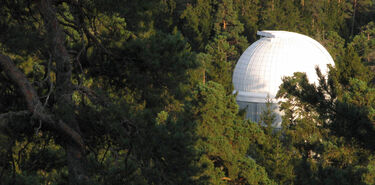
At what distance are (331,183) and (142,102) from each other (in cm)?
508

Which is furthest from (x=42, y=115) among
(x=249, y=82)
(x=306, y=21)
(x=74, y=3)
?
(x=306, y=21)

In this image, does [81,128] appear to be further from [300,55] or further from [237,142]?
[300,55]

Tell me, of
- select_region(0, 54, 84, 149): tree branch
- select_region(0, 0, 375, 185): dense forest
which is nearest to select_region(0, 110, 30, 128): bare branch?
select_region(0, 0, 375, 185): dense forest

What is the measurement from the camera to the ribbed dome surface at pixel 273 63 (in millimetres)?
36844

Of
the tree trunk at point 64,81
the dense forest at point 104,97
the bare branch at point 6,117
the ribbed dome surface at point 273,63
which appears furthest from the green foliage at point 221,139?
the ribbed dome surface at point 273,63

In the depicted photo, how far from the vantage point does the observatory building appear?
36531 mm

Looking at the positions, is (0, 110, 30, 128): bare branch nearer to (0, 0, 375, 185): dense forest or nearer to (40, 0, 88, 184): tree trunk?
(0, 0, 375, 185): dense forest

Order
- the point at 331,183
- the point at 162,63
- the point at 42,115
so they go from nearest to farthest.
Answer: the point at 42,115
the point at 162,63
the point at 331,183

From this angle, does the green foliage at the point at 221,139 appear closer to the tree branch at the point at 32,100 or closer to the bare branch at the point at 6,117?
the tree branch at the point at 32,100

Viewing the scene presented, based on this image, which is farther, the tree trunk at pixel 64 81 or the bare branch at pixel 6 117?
the tree trunk at pixel 64 81

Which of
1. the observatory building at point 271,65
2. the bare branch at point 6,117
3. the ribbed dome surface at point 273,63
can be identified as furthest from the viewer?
the ribbed dome surface at point 273,63

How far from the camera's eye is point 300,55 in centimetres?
3725

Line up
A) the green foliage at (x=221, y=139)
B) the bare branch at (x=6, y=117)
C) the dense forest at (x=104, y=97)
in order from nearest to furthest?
1. the bare branch at (x=6, y=117)
2. the dense forest at (x=104, y=97)
3. the green foliage at (x=221, y=139)

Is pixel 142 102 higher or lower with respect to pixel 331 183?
higher
